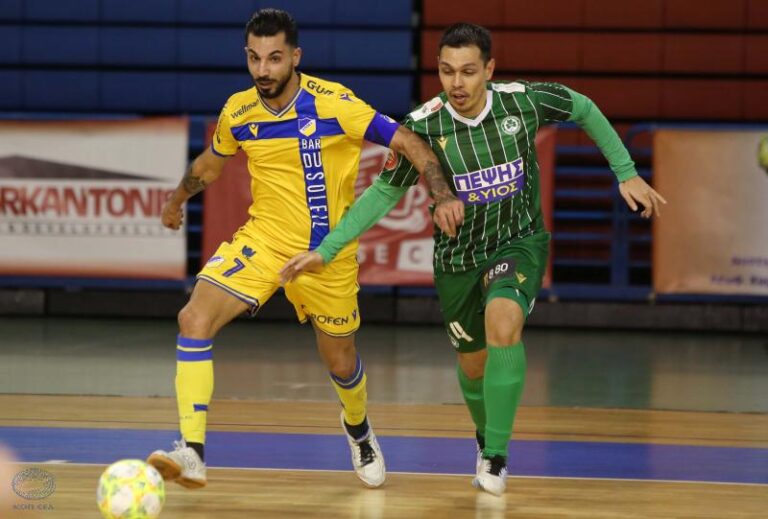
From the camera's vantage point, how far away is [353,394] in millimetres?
5586

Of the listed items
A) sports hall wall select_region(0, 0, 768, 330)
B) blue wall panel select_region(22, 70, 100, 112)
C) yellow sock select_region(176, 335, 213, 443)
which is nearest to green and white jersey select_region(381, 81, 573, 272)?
yellow sock select_region(176, 335, 213, 443)

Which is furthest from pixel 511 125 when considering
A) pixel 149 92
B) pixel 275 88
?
pixel 149 92

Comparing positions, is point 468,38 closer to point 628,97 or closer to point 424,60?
point 424,60

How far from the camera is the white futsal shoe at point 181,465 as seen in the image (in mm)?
4672

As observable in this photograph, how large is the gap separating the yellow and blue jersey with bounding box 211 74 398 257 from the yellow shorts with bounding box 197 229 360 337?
66 millimetres

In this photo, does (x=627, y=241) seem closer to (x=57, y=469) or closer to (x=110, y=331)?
(x=110, y=331)

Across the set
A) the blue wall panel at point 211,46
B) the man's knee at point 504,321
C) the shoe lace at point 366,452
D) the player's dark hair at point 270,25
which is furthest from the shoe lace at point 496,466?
the blue wall panel at point 211,46

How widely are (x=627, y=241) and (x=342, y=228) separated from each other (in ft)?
21.9

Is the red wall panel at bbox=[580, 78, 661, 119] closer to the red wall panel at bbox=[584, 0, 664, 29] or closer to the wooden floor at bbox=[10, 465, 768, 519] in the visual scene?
the red wall panel at bbox=[584, 0, 664, 29]

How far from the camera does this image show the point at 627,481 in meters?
5.54

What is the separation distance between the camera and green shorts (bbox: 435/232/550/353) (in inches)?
205

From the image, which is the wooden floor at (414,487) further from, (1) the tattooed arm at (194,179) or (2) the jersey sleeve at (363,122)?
(2) the jersey sleeve at (363,122)

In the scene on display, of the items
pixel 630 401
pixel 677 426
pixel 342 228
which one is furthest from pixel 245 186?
pixel 342 228

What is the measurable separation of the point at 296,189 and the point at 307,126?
26 centimetres
